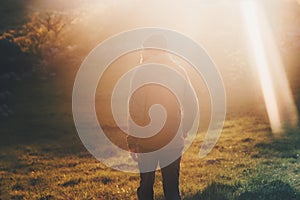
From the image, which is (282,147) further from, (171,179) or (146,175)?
(146,175)

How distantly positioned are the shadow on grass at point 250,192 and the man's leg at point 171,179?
152 cm

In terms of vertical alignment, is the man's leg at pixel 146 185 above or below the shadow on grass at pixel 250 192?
above

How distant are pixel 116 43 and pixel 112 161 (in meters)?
57.1

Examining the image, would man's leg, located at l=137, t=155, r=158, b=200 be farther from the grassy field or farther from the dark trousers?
the grassy field

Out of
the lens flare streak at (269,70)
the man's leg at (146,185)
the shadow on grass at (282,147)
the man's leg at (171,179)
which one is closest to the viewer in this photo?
the man's leg at (171,179)

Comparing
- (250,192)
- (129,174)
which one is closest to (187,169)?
(129,174)

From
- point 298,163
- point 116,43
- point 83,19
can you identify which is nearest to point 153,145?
point 298,163

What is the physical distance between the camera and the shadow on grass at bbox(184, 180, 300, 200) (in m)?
9.90

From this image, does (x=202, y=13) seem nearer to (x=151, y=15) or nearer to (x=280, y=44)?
(x=151, y=15)

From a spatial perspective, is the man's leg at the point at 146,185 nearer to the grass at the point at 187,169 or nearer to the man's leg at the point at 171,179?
A: the man's leg at the point at 171,179

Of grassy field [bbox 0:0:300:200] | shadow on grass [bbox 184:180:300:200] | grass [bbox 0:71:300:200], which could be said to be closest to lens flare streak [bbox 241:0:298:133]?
grassy field [bbox 0:0:300:200]

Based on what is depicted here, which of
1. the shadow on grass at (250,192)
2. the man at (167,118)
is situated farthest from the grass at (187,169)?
the man at (167,118)

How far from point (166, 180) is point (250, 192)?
8.19ft

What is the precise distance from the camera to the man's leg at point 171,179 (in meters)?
8.55
